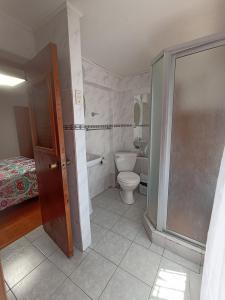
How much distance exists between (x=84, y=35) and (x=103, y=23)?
10.7 inches

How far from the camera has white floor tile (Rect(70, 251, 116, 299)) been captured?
3.58 feet

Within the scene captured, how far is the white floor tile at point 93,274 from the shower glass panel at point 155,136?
67cm

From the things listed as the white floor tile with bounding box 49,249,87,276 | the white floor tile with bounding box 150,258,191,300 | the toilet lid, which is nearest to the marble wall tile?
the toilet lid

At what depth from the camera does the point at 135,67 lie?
222 cm

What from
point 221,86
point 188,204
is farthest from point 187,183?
point 221,86

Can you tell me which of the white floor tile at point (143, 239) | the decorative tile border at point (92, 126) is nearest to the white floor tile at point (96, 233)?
the white floor tile at point (143, 239)

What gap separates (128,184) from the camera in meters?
2.03

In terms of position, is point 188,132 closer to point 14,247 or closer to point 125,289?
point 125,289

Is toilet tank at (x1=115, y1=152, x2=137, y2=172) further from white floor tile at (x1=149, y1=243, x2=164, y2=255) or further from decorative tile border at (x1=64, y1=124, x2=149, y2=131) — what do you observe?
white floor tile at (x1=149, y1=243, x2=164, y2=255)

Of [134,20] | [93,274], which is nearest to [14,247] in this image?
[93,274]

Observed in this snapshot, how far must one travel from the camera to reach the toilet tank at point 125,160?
2477 millimetres

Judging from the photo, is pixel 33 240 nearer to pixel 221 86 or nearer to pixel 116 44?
pixel 221 86

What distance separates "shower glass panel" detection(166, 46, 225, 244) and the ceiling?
1.42 ft

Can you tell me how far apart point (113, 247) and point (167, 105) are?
1547 mm
